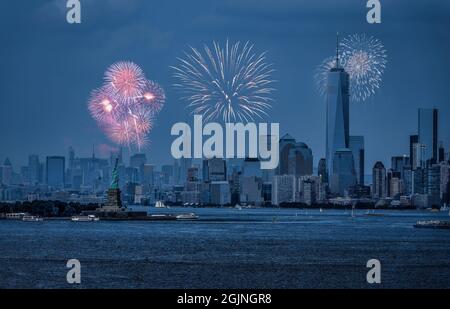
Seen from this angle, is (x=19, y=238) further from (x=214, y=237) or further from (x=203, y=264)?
(x=203, y=264)

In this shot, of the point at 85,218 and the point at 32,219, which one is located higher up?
the point at 85,218

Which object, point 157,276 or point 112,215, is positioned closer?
point 157,276

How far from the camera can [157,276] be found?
53.0 metres

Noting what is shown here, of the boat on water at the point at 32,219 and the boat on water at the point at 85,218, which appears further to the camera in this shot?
the boat on water at the point at 85,218

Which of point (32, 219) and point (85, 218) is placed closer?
point (32, 219)

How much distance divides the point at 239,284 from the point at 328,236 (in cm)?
5042

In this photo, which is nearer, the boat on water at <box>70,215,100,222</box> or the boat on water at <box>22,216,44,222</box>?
the boat on water at <box>22,216,44,222</box>
